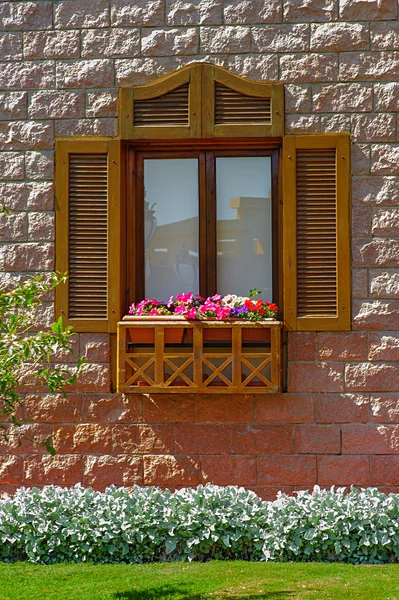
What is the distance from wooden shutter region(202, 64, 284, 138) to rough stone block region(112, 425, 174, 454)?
233 centimetres

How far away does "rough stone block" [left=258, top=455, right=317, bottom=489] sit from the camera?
21.3ft

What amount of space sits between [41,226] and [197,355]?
64.4 inches

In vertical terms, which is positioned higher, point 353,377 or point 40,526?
point 353,377

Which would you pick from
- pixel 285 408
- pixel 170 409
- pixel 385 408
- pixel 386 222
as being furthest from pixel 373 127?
pixel 170 409

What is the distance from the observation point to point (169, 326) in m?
6.36

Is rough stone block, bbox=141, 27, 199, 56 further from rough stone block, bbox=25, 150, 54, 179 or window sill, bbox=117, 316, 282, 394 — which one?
window sill, bbox=117, 316, 282, 394

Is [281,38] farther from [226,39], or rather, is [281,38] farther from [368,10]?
[368,10]

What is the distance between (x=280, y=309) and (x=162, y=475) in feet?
5.21

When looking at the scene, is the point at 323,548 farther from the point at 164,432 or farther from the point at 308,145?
the point at 308,145

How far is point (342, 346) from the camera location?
21.4 ft

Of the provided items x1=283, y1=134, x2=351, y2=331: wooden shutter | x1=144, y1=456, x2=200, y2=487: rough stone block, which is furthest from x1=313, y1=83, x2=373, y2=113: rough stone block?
x1=144, y1=456, x2=200, y2=487: rough stone block

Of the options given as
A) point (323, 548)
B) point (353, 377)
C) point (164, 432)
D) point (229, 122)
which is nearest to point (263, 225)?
point (229, 122)

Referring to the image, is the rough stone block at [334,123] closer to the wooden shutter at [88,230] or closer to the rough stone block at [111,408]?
the wooden shutter at [88,230]

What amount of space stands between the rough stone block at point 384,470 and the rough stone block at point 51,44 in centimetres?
395
